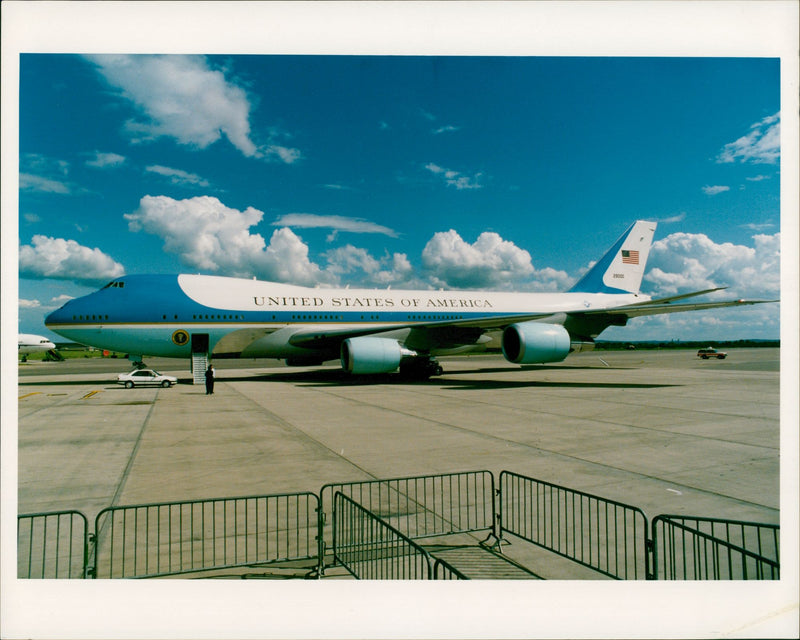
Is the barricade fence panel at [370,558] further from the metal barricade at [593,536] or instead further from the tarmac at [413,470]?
the metal barricade at [593,536]

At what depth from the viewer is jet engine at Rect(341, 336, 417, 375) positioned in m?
18.8

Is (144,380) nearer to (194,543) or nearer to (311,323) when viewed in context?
(311,323)

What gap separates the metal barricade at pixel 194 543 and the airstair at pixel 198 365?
16.4 m

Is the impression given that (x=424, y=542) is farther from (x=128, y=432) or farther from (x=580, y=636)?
(x=128, y=432)

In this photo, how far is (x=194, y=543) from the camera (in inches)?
192

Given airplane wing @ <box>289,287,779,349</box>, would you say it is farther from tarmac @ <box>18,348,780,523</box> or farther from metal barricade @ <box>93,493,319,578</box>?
metal barricade @ <box>93,493,319,578</box>

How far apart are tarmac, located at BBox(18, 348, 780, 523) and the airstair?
423cm

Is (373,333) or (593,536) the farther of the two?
(373,333)

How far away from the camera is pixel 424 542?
196 inches

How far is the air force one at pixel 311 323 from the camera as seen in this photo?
1922 centimetres

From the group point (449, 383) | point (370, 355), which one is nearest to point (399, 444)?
point (370, 355)

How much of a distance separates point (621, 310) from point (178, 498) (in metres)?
19.3

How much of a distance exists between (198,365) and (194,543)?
17884 mm

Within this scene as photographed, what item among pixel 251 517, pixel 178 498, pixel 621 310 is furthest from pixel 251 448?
pixel 621 310
